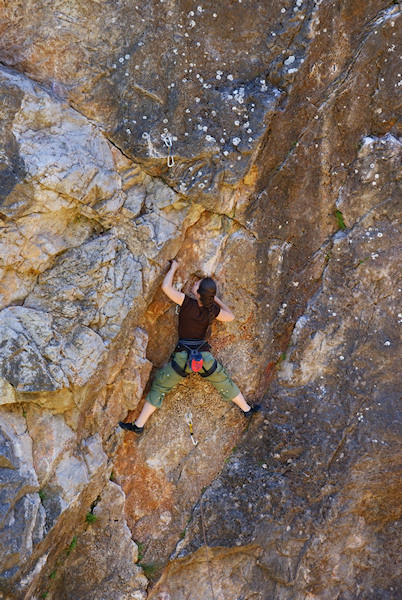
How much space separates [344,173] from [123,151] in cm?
218

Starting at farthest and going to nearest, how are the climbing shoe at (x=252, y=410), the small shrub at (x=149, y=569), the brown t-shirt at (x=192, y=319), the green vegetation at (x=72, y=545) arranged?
the climbing shoe at (x=252, y=410), the small shrub at (x=149, y=569), the green vegetation at (x=72, y=545), the brown t-shirt at (x=192, y=319)

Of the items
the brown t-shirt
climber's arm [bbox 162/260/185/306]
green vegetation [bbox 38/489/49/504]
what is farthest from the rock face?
the brown t-shirt

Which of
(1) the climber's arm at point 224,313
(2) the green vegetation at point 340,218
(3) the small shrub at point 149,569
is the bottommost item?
(3) the small shrub at point 149,569

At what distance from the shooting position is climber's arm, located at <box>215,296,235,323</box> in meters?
6.20

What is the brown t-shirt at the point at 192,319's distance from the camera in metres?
6.03

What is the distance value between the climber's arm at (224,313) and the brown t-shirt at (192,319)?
61 mm

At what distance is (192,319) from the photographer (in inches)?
238

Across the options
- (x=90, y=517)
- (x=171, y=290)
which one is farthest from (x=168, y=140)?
(x=90, y=517)

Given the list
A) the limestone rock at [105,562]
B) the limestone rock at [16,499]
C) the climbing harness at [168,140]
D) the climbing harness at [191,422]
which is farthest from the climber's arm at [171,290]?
the limestone rock at [105,562]

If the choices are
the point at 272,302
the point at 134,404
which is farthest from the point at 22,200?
the point at 272,302

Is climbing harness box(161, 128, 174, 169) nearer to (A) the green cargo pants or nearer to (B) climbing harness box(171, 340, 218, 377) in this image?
(B) climbing harness box(171, 340, 218, 377)

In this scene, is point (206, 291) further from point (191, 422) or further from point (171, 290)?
point (191, 422)

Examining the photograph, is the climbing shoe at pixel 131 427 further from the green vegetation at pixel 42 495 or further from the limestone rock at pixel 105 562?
the green vegetation at pixel 42 495

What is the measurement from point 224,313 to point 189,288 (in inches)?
17.9
